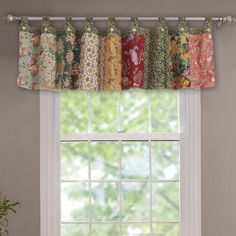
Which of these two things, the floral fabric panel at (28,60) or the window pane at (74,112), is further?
the window pane at (74,112)

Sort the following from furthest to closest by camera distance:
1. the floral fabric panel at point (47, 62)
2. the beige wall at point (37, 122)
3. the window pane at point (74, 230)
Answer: the window pane at point (74, 230) < the beige wall at point (37, 122) < the floral fabric panel at point (47, 62)

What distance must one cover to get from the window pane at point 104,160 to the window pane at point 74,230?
1.32 feet

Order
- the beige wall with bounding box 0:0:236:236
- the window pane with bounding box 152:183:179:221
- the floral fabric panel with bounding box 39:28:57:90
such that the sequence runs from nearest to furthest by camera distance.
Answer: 1. the floral fabric panel with bounding box 39:28:57:90
2. the beige wall with bounding box 0:0:236:236
3. the window pane with bounding box 152:183:179:221

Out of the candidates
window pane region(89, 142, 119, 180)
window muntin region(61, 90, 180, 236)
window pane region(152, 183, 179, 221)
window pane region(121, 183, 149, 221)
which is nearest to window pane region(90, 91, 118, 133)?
window muntin region(61, 90, 180, 236)

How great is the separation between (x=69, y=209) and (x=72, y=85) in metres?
1.03

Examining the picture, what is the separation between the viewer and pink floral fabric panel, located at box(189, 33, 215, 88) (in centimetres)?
476

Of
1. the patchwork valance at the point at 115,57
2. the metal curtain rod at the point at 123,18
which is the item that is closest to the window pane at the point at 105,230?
the patchwork valance at the point at 115,57

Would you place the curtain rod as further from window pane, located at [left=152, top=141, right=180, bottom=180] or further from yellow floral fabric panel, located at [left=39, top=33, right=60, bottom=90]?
window pane, located at [left=152, top=141, right=180, bottom=180]

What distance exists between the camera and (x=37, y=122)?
15.8 feet

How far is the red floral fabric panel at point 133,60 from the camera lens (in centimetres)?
469

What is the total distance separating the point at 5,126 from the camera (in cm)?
480

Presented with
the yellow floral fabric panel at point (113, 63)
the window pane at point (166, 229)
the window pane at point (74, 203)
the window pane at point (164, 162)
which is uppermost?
the yellow floral fabric panel at point (113, 63)

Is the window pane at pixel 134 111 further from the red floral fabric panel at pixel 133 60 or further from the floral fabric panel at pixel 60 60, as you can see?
the floral fabric panel at pixel 60 60

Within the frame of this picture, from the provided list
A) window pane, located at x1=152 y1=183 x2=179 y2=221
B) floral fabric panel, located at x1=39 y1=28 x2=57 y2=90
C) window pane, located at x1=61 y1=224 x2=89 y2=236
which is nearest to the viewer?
floral fabric panel, located at x1=39 y1=28 x2=57 y2=90
